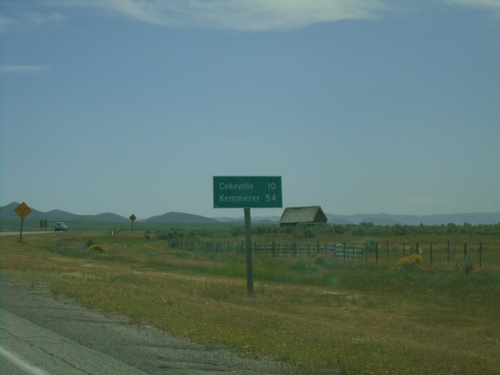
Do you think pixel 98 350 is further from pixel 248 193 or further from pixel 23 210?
pixel 23 210

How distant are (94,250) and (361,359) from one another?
45.1 metres

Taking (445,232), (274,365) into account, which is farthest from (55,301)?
(445,232)

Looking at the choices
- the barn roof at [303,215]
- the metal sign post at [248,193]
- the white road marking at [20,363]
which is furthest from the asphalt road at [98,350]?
the barn roof at [303,215]

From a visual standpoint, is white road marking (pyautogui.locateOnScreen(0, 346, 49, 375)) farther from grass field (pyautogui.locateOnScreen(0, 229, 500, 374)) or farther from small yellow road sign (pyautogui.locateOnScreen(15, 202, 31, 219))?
small yellow road sign (pyautogui.locateOnScreen(15, 202, 31, 219))

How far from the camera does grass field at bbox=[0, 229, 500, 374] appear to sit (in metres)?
11.9

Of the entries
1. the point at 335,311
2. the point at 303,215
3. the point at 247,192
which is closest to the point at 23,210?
the point at 247,192

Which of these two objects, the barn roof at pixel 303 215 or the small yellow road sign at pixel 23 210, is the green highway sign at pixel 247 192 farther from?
the barn roof at pixel 303 215

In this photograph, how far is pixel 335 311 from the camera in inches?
844

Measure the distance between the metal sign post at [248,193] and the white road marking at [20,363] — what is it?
45.3ft

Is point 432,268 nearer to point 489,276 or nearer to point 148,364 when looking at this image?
point 489,276

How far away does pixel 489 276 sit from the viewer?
2978cm

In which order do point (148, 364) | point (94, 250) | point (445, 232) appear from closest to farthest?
point (148, 364), point (94, 250), point (445, 232)

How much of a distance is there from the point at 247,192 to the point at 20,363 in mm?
15009

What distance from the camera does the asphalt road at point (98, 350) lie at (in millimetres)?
10039
